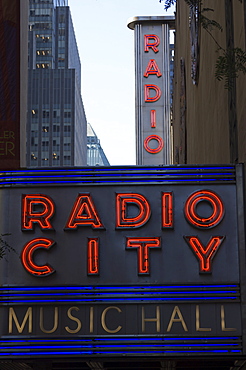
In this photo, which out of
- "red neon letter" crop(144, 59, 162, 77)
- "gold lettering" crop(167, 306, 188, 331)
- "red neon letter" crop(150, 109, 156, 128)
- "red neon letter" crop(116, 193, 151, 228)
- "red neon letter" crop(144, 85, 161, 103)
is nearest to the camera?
"gold lettering" crop(167, 306, 188, 331)

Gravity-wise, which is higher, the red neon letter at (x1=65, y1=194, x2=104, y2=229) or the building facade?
the building facade

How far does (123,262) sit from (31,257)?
75.9 inches

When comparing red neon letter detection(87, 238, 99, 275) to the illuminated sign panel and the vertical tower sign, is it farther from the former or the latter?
the vertical tower sign

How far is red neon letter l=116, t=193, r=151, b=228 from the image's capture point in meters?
15.4

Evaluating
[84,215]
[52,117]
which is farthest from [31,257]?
[52,117]

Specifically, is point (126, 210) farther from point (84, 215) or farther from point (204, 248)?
point (204, 248)

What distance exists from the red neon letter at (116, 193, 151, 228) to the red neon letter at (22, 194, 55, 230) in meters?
1.40

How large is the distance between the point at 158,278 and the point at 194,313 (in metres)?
1.03

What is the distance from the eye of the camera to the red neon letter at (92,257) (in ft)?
49.6

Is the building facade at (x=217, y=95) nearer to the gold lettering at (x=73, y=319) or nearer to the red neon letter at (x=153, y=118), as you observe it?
the gold lettering at (x=73, y=319)

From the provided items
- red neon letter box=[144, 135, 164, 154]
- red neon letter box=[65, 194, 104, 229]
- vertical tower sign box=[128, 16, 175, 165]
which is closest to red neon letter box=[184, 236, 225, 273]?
red neon letter box=[65, 194, 104, 229]

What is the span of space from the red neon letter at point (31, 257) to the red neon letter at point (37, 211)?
0.98 feet

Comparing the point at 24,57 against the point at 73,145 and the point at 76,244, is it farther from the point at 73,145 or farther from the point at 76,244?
the point at 73,145

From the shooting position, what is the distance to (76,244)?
15.4m
